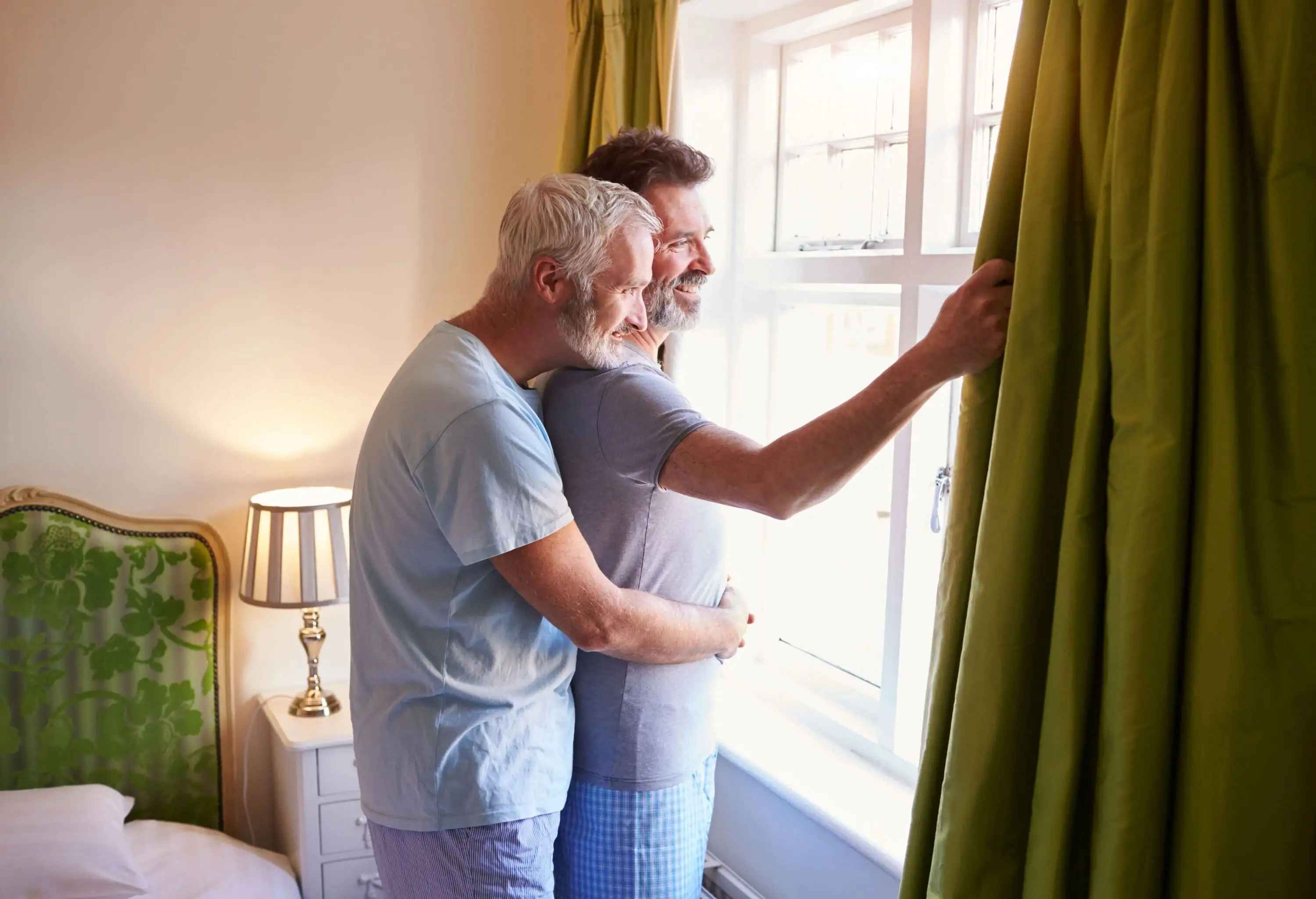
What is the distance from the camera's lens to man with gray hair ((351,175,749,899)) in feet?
4.47

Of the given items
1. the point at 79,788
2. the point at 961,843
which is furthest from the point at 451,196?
the point at 961,843

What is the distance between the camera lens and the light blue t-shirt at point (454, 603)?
135 cm

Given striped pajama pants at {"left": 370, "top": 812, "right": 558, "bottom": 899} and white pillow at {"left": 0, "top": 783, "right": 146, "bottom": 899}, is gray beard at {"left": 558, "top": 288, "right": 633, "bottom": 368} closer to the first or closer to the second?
striped pajama pants at {"left": 370, "top": 812, "right": 558, "bottom": 899}

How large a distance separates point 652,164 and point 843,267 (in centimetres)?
68

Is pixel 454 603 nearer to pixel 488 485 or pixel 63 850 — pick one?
pixel 488 485

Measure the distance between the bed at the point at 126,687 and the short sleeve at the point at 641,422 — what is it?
1.51 m

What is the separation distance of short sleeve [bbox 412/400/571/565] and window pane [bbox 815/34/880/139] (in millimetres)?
1328

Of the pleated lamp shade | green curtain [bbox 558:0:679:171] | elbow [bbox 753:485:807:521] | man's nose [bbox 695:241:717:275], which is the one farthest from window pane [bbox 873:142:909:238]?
the pleated lamp shade

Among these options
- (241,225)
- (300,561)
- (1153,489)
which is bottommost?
(300,561)

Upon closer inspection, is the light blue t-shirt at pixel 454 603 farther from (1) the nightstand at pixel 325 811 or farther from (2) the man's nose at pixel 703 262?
(1) the nightstand at pixel 325 811

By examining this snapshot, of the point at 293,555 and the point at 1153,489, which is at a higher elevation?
the point at 1153,489

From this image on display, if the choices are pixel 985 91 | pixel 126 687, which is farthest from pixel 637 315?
pixel 126 687

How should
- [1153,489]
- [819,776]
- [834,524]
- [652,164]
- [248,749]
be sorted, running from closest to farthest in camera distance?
1. [1153,489]
2. [652,164]
3. [819,776]
4. [834,524]
5. [248,749]

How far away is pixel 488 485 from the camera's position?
134 cm
